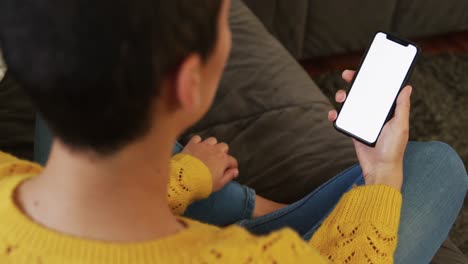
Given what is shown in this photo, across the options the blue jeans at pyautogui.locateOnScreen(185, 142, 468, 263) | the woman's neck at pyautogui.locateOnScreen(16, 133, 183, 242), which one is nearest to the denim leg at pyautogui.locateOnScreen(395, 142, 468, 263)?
the blue jeans at pyautogui.locateOnScreen(185, 142, 468, 263)

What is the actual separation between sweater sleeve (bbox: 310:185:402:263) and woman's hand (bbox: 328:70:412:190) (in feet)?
0.15

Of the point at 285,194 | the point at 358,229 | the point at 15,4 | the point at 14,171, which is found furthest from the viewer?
the point at 285,194

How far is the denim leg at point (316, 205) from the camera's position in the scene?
3.04 feet

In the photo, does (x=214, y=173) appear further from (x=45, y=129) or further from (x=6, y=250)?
(x=6, y=250)

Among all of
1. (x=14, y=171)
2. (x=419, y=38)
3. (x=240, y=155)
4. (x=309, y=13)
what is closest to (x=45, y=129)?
(x=14, y=171)

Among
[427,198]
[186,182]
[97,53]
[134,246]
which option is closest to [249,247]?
[134,246]

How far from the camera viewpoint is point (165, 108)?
48 cm

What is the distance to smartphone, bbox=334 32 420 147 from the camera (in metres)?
0.94

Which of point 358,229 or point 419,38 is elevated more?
point 358,229

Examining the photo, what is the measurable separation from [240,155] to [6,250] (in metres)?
0.62

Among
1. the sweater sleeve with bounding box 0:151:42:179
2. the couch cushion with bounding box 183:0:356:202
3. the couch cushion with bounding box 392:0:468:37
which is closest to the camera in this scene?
the sweater sleeve with bounding box 0:151:42:179

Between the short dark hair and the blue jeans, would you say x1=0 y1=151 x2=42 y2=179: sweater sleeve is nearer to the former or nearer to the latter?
the short dark hair

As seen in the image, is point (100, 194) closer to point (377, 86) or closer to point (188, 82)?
point (188, 82)

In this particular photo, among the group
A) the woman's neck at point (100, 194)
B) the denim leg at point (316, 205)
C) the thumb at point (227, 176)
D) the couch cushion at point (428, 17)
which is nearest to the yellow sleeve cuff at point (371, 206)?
the denim leg at point (316, 205)
